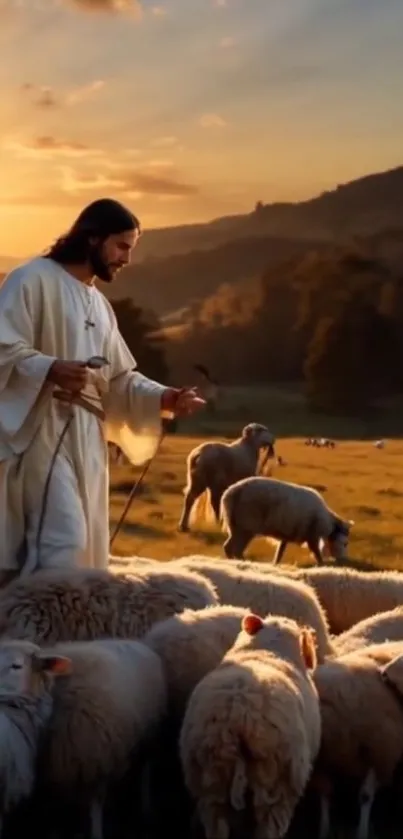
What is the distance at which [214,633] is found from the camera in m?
5.72

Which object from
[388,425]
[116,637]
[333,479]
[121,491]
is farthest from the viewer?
[388,425]

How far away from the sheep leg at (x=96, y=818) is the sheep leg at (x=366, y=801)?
1025 millimetres

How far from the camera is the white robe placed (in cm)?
652

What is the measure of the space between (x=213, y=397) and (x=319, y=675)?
99.8 feet

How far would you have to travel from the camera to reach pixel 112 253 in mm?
6754

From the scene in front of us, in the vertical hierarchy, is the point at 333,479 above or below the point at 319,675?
below

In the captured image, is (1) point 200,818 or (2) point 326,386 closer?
(1) point 200,818

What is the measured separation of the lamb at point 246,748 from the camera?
458 centimetres

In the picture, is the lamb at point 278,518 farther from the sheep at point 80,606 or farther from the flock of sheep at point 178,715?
the sheep at point 80,606

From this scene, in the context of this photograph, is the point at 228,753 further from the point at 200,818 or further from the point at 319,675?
the point at 319,675

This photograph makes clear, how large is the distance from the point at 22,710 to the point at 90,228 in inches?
108

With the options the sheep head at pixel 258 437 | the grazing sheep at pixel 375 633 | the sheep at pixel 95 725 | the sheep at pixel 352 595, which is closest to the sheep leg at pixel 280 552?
the sheep head at pixel 258 437

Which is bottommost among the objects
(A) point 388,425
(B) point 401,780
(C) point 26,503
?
(A) point 388,425

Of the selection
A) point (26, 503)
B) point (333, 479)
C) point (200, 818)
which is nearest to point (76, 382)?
point (26, 503)
